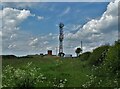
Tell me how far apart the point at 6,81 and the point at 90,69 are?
765 cm

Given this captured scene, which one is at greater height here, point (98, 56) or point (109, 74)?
point (98, 56)

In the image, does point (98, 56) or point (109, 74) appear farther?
point (98, 56)

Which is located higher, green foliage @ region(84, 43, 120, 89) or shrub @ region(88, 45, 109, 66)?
shrub @ region(88, 45, 109, 66)

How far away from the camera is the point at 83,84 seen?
805 inches

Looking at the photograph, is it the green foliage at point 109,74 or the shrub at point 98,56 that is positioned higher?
the shrub at point 98,56

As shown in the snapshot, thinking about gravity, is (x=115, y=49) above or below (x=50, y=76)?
above

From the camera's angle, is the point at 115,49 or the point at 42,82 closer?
the point at 42,82

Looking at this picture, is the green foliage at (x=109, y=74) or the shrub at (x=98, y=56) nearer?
the green foliage at (x=109, y=74)

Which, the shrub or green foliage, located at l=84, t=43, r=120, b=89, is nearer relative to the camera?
green foliage, located at l=84, t=43, r=120, b=89

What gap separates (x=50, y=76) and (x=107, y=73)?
3578 mm

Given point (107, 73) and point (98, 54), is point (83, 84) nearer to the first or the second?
point (107, 73)

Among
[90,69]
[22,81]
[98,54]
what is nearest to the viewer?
[22,81]

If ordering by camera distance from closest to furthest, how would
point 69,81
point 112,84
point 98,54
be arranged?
1. point 112,84
2. point 69,81
3. point 98,54

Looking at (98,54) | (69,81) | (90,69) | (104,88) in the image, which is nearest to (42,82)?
(69,81)
